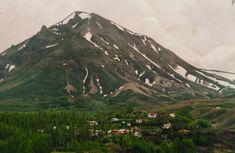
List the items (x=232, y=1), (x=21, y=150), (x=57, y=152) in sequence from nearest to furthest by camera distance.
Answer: (x=232, y=1)
(x=21, y=150)
(x=57, y=152)

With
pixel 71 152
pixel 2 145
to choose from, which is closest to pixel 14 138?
pixel 2 145

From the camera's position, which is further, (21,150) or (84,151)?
(84,151)

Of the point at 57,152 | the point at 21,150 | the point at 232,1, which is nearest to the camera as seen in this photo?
the point at 232,1

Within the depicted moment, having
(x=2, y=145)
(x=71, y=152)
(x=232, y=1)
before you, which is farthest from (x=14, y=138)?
(x=232, y=1)

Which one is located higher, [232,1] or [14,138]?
[232,1]

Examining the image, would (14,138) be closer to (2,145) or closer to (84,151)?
(2,145)

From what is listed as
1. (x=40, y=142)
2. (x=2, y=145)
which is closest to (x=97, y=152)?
(x=40, y=142)

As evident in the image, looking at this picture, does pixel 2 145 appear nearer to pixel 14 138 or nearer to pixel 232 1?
pixel 14 138

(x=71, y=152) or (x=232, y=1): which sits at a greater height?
(x=232, y=1)
